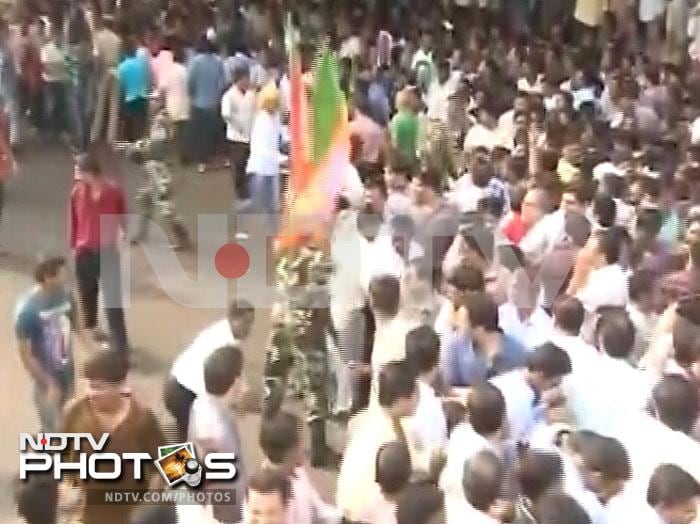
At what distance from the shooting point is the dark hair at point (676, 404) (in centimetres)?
176

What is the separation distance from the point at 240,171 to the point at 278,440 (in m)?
1.94

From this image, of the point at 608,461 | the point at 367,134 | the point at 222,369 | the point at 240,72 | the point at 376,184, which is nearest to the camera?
the point at 608,461

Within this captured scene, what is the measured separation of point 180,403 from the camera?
1770mm

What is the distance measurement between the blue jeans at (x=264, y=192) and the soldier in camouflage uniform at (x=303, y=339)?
3.64 ft

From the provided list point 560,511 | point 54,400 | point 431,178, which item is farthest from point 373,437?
point 431,178

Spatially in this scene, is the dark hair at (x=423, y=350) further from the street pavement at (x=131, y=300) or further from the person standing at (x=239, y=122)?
the person standing at (x=239, y=122)

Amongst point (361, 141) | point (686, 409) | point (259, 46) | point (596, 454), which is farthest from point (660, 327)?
point (259, 46)

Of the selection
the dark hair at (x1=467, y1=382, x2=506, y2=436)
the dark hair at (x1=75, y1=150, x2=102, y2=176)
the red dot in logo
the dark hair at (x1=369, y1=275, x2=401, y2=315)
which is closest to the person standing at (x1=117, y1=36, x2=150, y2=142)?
the red dot in logo

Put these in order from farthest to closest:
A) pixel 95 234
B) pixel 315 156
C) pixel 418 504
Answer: pixel 95 234, pixel 315 156, pixel 418 504

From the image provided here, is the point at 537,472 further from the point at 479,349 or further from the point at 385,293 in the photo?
the point at 385,293

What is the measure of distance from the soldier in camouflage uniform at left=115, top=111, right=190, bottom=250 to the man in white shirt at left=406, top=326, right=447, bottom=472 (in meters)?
1.42

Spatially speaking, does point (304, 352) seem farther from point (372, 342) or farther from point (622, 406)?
point (622, 406)

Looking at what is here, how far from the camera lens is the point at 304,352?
218 centimetres

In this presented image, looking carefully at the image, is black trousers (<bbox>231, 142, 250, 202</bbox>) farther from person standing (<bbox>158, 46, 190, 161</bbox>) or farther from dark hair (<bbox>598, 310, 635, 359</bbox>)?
dark hair (<bbox>598, 310, 635, 359</bbox>)
